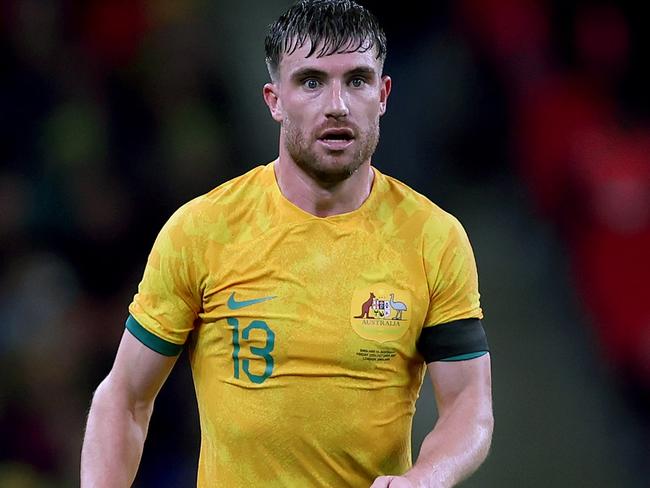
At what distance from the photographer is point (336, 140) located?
10.9 feet

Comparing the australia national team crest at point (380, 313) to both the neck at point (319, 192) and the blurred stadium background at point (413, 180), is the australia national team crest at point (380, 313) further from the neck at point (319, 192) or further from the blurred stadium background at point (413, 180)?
the blurred stadium background at point (413, 180)

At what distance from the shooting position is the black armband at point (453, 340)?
337 centimetres

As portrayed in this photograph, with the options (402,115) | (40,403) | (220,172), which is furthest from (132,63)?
(40,403)

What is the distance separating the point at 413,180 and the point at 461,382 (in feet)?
9.95

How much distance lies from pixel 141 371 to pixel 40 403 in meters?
2.47

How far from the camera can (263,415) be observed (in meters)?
3.32

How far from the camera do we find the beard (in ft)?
10.9

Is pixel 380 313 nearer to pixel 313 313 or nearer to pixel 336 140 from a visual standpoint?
pixel 313 313

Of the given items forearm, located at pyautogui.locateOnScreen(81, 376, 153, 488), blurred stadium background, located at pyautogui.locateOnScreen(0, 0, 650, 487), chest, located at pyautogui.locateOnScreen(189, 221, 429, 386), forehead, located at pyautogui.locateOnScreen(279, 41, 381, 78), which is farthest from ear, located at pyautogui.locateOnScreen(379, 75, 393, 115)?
blurred stadium background, located at pyautogui.locateOnScreen(0, 0, 650, 487)

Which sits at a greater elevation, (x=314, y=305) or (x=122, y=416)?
(x=314, y=305)

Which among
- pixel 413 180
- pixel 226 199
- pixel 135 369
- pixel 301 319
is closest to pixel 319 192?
pixel 226 199

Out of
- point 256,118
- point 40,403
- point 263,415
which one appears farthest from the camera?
point 256,118

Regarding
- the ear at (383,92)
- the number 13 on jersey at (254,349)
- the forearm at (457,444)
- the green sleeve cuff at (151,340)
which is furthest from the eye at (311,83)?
the forearm at (457,444)

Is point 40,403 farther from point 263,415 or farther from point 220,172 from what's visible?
point 263,415
